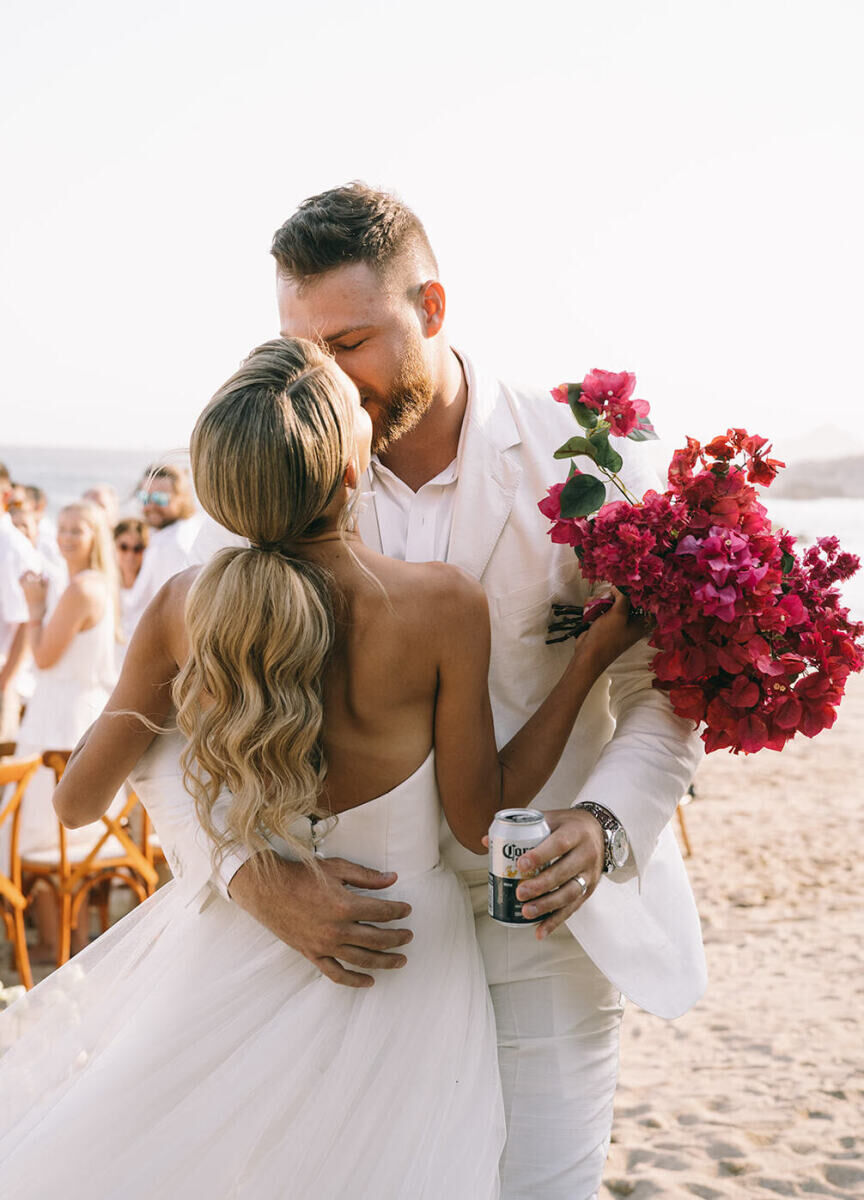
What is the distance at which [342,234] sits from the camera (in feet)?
9.72

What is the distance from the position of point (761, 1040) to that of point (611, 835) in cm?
475

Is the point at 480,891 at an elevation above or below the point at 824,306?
above

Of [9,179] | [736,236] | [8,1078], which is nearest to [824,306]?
[736,236]

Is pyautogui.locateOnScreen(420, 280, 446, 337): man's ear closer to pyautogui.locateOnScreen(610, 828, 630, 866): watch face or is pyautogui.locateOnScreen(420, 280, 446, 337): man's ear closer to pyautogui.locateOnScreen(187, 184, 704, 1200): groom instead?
pyautogui.locateOnScreen(187, 184, 704, 1200): groom

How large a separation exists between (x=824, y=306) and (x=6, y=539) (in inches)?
2712

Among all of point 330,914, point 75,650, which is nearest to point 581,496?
point 330,914

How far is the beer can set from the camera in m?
2.17

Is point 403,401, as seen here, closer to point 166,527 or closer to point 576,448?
point 576,448

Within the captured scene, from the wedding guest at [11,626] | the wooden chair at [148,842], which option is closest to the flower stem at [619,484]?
the wooden chair at [148,842]

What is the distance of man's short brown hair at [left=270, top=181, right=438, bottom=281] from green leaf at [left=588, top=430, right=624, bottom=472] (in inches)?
29.8

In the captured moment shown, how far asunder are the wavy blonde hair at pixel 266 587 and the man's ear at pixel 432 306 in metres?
0.89

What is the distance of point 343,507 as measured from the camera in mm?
2328

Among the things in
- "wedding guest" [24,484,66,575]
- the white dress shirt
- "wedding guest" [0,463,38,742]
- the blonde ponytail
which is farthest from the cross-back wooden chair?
"wedding guest" [24,484,66,575]

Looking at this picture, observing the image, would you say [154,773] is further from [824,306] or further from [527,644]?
[824,306]
